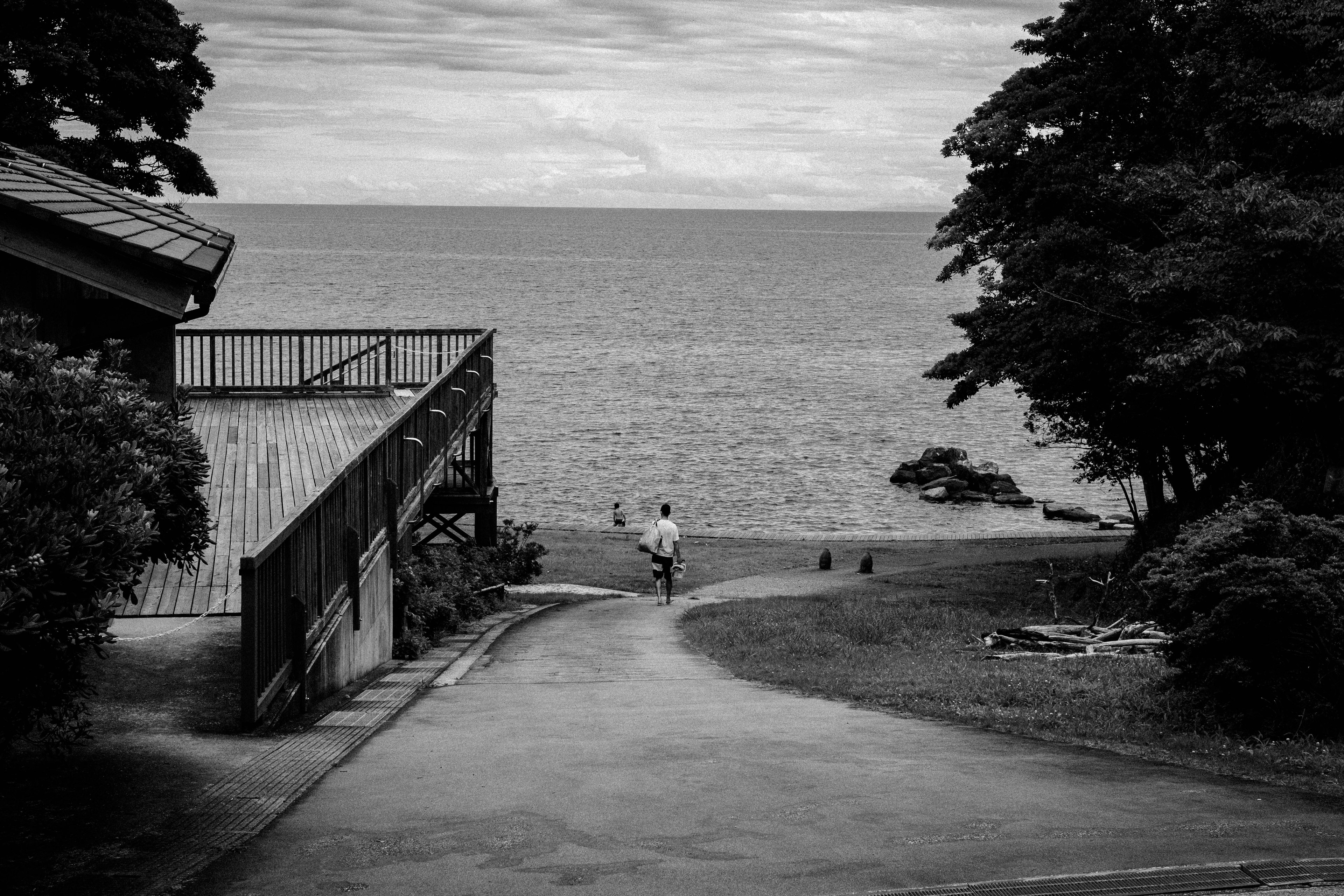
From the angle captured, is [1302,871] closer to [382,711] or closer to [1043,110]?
[382,711]

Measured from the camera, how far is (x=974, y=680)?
1189 centimetres

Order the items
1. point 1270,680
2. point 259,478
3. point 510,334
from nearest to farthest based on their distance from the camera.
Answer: point 1270,680 → point 259,478 → point 510,334

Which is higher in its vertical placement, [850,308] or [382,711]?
[850,308]

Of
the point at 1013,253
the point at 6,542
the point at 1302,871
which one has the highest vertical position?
the point at 1013,253

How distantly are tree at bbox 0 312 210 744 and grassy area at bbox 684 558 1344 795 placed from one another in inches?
242

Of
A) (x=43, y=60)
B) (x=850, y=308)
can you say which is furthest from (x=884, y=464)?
(x=850, y=308)

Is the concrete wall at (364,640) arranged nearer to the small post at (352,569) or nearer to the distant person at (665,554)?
the small post at (352,569)

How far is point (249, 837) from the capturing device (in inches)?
259

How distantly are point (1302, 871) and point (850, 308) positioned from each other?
131 metres

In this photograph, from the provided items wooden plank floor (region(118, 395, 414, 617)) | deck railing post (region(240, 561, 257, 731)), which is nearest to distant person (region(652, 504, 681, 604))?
wooden plank floor (region(118, 395, 414, 617))

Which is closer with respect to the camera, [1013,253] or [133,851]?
[133,851]

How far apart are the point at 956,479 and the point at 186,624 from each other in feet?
145

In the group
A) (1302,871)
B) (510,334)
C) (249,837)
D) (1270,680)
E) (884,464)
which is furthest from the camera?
(510,334)

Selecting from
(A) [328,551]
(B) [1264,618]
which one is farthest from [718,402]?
(B) [1264,618]
